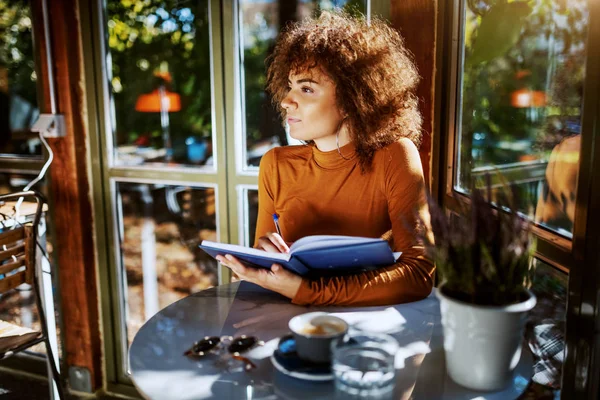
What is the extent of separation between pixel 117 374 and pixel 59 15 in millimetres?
1704

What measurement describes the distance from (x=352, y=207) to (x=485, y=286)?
0.70 m

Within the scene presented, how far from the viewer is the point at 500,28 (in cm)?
133

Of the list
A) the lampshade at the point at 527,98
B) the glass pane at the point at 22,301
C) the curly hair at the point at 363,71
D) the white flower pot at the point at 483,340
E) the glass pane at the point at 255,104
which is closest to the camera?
the white flower pot at the point at 483,340

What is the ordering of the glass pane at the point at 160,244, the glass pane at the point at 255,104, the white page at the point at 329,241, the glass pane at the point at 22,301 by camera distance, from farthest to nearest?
1. the glass pane at the point at 22,301
2. the glass pane at the point at 160,244
3. the glass pane at the point at 255,104
4. the white page at the point at 329,241

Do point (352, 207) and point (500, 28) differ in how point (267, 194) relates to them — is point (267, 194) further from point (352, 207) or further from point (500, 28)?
point (500, 28)

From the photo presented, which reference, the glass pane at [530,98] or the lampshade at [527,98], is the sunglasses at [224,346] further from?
the lampshade at [527,98]

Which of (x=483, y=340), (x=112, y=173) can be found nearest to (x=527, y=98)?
(x=483, y=340)

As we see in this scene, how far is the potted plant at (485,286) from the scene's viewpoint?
2.77ft

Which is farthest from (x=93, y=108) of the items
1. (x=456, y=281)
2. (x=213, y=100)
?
(x=456, y=281)

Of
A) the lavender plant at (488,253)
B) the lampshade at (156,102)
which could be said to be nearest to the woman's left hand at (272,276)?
the lavender plant at (488,253)

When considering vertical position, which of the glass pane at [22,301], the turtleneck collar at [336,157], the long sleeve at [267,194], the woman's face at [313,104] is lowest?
the glass pane at [22,301]

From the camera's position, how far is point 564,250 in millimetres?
1051

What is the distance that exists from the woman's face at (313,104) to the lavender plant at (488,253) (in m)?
0.74

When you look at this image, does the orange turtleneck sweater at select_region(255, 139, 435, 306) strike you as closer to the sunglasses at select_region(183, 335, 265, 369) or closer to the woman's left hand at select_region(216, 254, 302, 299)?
the woman's left hand at select_region(216, 254, 302, 299)
